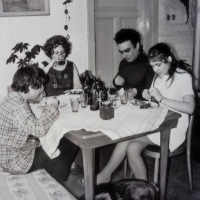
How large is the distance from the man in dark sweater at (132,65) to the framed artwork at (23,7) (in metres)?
1.33

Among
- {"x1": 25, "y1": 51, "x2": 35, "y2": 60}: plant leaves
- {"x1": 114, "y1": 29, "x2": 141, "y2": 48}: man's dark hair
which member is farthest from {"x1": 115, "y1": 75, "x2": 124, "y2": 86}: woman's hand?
{"x1": 25, "y1": 51, "x2": 35, "y2": 60}: plant leaves

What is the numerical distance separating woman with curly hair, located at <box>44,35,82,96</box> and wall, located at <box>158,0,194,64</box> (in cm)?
195

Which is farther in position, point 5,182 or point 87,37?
point 87,37

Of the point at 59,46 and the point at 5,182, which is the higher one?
the point at 59,46

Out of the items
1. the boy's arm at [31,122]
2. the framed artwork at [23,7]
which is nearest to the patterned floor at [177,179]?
the boy's arm at [31,122]

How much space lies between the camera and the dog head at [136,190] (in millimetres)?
1811

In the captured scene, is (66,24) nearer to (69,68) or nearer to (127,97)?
(69,68)

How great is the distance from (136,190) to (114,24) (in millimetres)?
3161

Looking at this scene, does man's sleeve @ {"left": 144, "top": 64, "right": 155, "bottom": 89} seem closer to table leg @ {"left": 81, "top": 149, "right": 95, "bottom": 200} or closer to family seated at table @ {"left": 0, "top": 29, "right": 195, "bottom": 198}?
family seated at table @ {"left": 0, "top": 29, "right": 195, "bottom": 198}

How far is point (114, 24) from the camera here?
4414 millimetres

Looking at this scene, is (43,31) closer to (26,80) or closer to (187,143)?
(26,80)

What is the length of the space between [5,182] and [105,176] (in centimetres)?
89

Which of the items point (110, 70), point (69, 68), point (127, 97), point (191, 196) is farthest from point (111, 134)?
point (110, 70)

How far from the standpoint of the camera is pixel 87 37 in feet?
13.5
